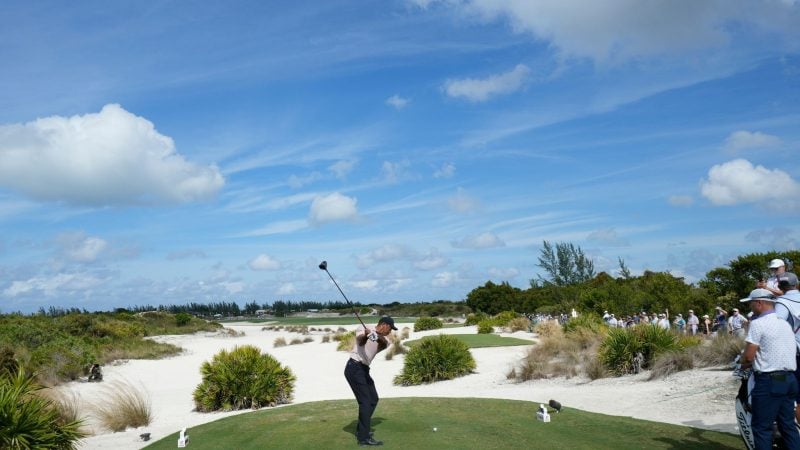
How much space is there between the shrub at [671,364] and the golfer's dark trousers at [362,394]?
Answer: 10.5 metres

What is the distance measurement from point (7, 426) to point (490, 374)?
15540mm

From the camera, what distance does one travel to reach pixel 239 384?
1734cm

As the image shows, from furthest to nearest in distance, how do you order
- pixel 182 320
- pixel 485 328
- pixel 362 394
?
pixel 182 320 → pixel 485 328 → pixel 362 394

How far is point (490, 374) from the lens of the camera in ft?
71.9

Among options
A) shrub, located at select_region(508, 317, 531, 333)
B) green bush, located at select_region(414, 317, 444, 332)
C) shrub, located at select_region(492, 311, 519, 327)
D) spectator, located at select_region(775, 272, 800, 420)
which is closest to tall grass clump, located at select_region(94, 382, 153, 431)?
spectator, located at select_region(775, 272, 800, 420)

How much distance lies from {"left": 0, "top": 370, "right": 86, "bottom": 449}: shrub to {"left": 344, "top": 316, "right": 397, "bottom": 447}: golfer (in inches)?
195

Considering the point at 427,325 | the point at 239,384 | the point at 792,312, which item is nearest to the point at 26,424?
the point at 239,384

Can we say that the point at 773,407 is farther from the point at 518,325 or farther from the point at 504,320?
the point at 504,320

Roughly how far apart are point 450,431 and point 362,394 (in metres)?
→ 1.73

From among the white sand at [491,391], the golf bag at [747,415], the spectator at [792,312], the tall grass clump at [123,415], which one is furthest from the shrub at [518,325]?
the golf bag at [747,415]

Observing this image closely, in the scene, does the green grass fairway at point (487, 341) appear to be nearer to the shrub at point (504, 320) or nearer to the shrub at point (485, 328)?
the shrub at point (485, 328)

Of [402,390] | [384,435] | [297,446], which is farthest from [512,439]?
[402,390]

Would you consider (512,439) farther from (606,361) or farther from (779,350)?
(606,361)

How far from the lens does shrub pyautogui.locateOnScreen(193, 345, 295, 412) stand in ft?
56.7
